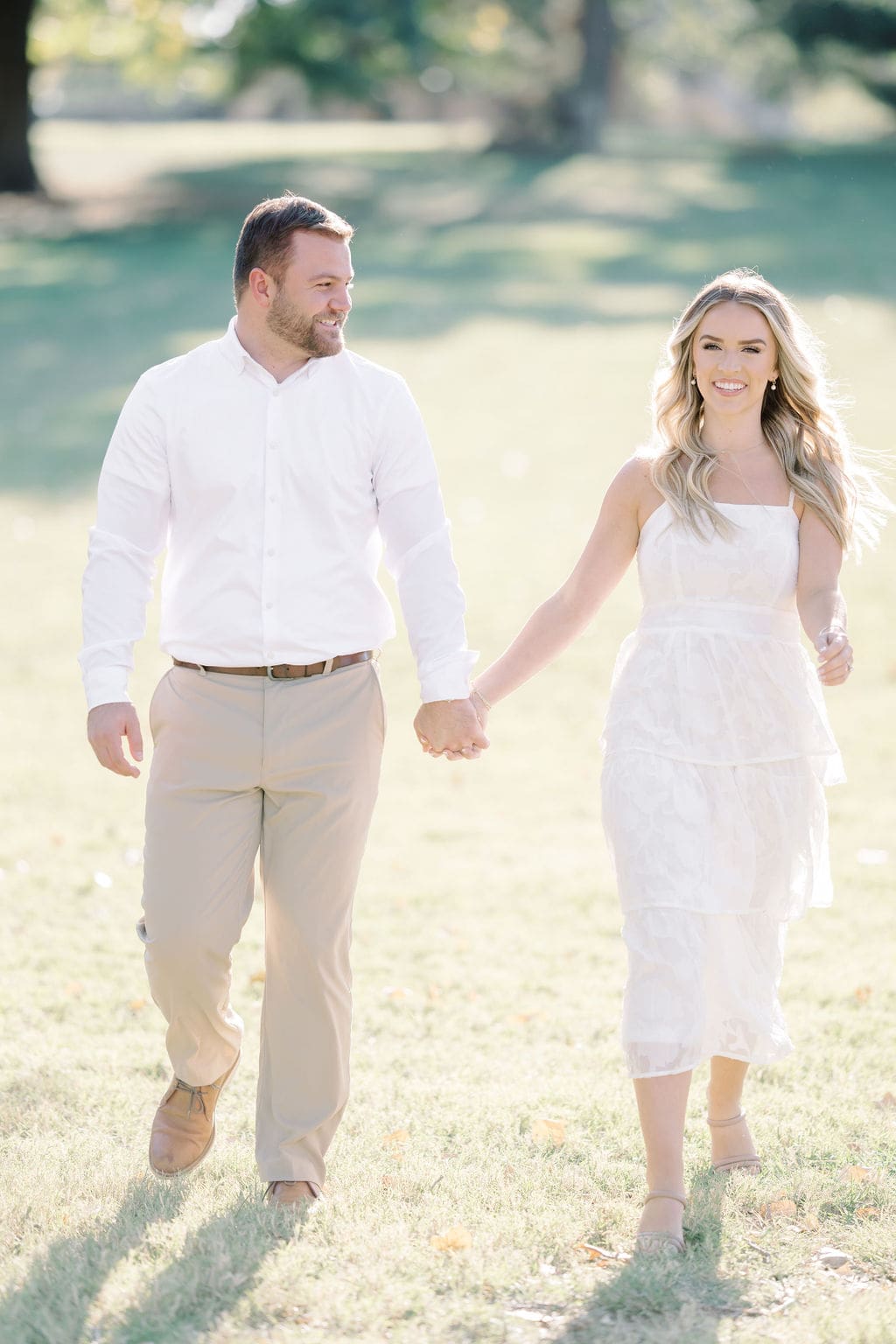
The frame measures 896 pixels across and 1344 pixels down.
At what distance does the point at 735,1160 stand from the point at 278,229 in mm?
2716

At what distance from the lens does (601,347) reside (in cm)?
2159

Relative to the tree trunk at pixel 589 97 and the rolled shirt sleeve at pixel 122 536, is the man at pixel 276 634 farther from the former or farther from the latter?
the tree trunk at pixel 589 97

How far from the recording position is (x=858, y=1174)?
4.53 m

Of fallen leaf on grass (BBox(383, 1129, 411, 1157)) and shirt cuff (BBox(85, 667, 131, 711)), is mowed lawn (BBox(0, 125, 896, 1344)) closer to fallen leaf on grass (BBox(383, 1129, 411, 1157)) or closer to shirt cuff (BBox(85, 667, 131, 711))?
fallen leaf on grass (BBox(383, 1129, 411, 1157))

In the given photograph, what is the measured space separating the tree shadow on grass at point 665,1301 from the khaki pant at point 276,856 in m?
0.90

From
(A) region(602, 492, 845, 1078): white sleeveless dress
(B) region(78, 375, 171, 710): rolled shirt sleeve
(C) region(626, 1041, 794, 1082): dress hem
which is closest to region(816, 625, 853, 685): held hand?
(A) region(602, 492, 845, 1078): white sleeveless dress

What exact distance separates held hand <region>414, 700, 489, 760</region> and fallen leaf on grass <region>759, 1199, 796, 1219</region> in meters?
1.36

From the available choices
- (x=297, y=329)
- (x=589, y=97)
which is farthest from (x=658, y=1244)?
(x=589, y=97)

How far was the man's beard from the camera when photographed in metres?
4.31

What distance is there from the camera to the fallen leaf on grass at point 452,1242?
4.02 metres

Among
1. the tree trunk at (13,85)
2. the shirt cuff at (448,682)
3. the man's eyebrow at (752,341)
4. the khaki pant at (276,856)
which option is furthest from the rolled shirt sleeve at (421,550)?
the tree trunk at (13,85)

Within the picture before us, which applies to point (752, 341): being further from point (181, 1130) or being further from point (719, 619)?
point (181, 1130)

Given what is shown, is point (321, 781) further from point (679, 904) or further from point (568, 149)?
point (568, 149)

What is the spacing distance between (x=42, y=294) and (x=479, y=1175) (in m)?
22.8
